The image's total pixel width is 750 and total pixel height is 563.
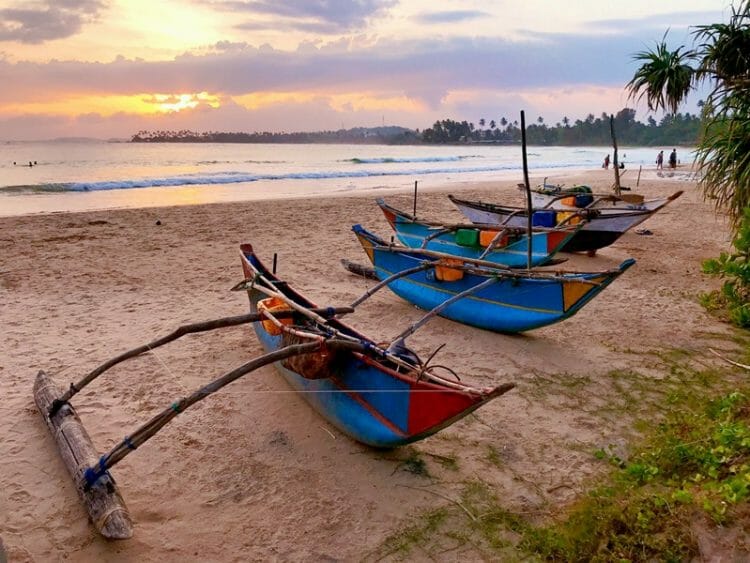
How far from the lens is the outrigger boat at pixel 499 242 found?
→ 697 cm

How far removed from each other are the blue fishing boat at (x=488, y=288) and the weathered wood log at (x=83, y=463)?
2.63m

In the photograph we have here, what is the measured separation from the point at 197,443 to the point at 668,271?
7.59 meters

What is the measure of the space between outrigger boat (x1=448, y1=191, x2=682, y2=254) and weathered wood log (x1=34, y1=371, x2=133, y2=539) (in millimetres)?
6297

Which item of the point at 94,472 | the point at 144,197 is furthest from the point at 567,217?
the point at 144,197

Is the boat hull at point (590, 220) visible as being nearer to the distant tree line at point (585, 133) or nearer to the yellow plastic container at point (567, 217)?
the yellow plastic container at point (567, 217)

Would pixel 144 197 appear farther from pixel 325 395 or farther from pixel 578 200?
pixel 325 395

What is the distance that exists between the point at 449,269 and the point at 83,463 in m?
3.91

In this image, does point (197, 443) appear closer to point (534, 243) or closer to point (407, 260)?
point (407, 260)

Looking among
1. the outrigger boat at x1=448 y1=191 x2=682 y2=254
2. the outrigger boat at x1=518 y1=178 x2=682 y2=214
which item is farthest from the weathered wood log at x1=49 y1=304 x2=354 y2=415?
the outrigger boat at x1=518 y1=178 x2=682 y2=214

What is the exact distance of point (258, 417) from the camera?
4.16m

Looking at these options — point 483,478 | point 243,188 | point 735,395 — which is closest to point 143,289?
point 483,478

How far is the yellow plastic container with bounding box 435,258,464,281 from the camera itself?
592 centimetres

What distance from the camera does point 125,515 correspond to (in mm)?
2877

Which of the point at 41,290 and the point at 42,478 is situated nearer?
the point at 42,478
